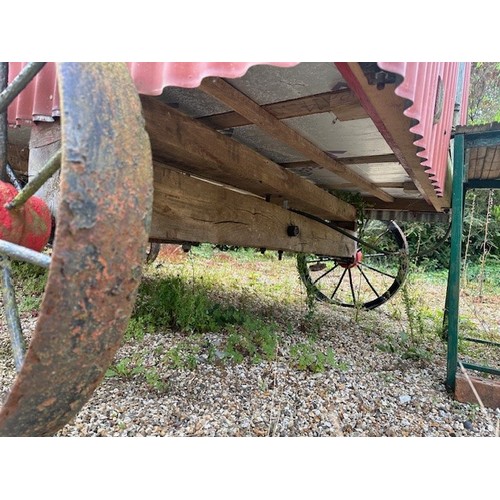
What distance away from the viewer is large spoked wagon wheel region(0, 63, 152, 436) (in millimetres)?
632

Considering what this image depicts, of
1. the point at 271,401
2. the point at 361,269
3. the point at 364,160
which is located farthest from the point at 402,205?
the point at 271,401

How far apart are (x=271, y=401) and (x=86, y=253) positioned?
5.62 ft

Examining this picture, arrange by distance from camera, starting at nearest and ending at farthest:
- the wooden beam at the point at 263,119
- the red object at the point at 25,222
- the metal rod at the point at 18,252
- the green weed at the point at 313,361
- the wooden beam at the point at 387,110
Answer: the metal rod at the point at 18,252 → the red object at the point at 25,222 → the wooden beam at the point at 387,110 → the wooden beam at the point at 263,119 → the green weed at the point at 313,361

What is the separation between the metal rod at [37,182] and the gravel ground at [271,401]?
1.19m

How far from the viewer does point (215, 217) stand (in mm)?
2059

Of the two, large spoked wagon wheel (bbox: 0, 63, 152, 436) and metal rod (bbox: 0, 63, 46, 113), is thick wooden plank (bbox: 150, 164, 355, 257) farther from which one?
large spoked wagon wheel (bbox: 0, 63, 152, 436)

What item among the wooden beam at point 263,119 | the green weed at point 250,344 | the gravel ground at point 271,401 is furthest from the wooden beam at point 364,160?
the gravel ground at point 271,401

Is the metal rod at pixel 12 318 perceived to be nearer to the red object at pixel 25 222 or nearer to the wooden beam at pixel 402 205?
the red object at pixel 25 222

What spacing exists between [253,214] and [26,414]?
73.8 inches

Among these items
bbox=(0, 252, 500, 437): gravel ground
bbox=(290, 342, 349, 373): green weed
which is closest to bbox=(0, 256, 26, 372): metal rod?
bbox=(0, 252, 500, 437): gravel ground

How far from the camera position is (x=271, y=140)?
2.19 meters

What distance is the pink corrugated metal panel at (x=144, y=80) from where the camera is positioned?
101cm

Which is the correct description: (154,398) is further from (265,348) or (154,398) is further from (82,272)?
(82,272)
